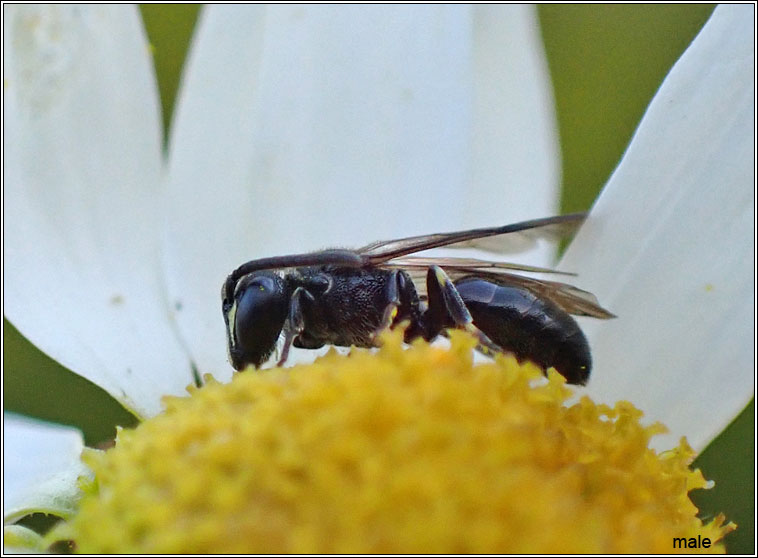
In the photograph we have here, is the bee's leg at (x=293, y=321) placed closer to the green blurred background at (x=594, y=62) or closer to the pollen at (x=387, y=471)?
the pollen at (x=387, y=471)

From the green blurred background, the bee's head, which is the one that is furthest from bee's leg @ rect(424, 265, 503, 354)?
the green blurred background

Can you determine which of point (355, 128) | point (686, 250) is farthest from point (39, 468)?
point (686, 250)

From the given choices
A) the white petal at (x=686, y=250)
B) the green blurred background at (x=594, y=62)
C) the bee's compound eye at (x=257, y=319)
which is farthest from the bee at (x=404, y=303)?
the green blurred background at (x=594, y=62)

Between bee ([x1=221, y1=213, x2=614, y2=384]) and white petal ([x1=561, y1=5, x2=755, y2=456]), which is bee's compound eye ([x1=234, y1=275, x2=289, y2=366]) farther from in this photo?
white petal ([x1=561, y1=5, x2=755, y2=456])

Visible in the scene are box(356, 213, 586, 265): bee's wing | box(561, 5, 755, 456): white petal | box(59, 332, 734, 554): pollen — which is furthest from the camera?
box(561, 5, 755, 456): white petal

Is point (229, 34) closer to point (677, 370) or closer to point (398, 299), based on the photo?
point (398, 299)

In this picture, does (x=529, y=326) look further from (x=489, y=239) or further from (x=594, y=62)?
(x=594, y=62)
